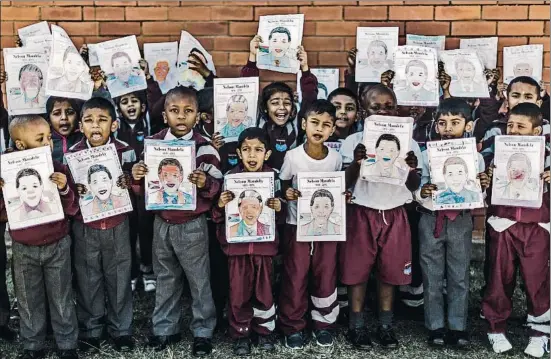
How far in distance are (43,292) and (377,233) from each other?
1.82m

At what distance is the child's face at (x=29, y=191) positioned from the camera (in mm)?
3498

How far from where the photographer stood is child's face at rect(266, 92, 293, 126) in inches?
159

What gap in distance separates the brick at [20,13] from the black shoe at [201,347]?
2892 millimetres

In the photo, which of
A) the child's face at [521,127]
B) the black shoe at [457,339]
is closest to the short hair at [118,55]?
the child's face at [521,127]

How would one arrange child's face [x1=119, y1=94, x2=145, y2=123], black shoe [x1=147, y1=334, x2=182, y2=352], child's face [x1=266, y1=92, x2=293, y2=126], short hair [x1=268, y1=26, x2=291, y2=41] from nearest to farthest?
1. black shoe [x1=147, y1=334, x2=182, y2=352]
2. child's face [x1=266, y1=92, x2=293, y2=126]
3. short hair [x1=268, y1=26, x2=291, y2=41]
4. child's face [x1=119, y1=94, x2=145, y2=123]

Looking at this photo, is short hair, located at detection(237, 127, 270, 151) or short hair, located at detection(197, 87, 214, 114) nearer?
short hair, located at detection(237, 127, 270, 151)

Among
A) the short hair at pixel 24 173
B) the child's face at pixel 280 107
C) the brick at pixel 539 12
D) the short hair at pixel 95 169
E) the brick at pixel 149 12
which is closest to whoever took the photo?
the short hair at pixel 24 173

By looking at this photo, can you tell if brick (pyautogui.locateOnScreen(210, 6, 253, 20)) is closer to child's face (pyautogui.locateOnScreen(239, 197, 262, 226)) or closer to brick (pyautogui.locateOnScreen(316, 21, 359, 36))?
brick (pyautogui.locateOnScreen(316, 21, 359, 36))

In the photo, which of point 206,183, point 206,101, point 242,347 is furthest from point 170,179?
point 242,347

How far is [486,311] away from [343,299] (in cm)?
85

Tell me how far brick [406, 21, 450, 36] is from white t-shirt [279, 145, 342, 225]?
5.69 feet

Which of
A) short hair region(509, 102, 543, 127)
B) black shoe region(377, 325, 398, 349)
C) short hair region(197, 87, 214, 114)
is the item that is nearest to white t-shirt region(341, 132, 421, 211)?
short hair region(509, 102, 543, 127)

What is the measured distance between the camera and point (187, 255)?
3.75 m

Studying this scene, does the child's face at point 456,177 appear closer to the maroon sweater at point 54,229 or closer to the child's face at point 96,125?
the child's face at point 96,125
